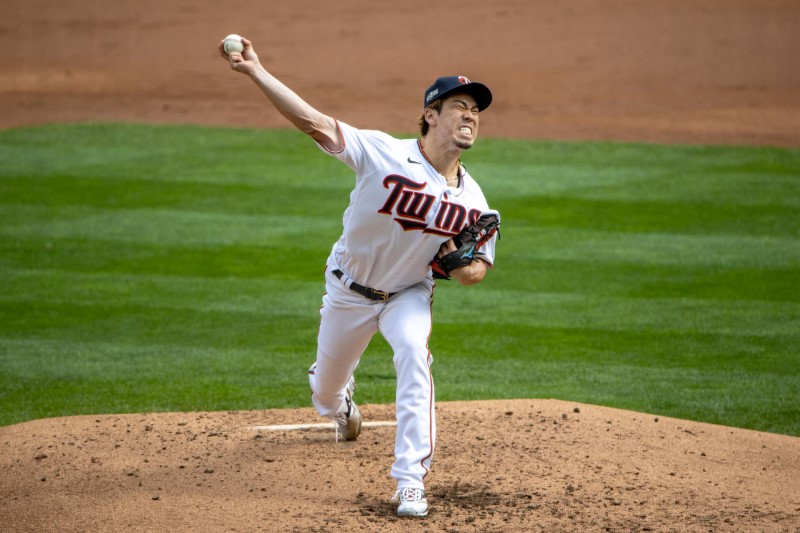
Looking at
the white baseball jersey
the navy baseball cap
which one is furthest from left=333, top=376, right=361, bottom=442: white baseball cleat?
the navy baseball cap

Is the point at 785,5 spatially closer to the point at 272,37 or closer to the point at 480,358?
the point at 272,37

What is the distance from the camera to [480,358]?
825 cm

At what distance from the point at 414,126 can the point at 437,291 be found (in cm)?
748

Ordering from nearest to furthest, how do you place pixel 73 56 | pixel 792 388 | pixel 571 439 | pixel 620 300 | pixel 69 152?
1. pixel 571 439
2. pixel 792 388
3. pixel 620 300
4. pixel 69 152
5. pixel 73 56

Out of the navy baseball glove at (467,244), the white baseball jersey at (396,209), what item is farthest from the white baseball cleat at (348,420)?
the navy baseball glove at (467,244)

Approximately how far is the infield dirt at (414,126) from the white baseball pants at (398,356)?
267 millimetres

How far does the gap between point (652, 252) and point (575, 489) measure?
5566 mm

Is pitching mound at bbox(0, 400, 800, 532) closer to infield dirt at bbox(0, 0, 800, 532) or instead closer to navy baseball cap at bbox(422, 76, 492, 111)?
infield dirt at bbox(0, 0, 800, 532)

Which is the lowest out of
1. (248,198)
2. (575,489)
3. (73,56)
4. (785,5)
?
(575,489)

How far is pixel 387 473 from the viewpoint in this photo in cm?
570

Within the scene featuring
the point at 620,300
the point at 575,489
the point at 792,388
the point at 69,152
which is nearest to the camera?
the point at 575,489

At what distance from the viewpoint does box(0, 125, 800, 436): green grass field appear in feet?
25.2

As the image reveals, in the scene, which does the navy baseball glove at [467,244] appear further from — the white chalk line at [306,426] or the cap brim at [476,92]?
the white chalk line at [306,426]

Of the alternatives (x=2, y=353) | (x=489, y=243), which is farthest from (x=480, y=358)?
(x=2, y=353)
